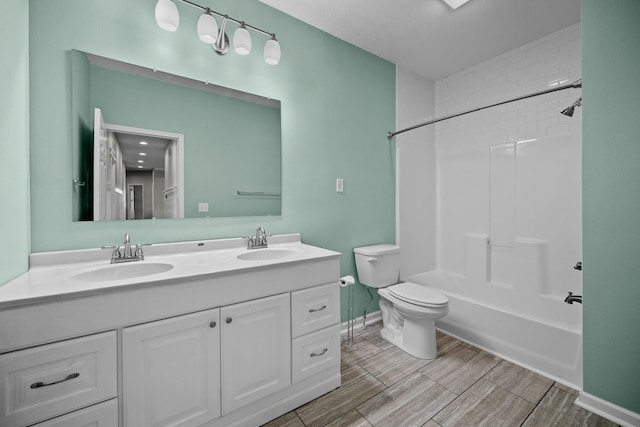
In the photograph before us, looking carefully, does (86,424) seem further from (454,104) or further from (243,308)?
(454,104)

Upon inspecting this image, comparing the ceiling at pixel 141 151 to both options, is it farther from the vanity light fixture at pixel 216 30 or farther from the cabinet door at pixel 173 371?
the cabinet door at pixel 173 371

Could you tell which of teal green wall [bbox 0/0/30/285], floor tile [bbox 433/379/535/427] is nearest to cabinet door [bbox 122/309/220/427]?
teal green wall [bbox 0/0/30/285]

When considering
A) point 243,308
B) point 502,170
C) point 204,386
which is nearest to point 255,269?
point 243,308

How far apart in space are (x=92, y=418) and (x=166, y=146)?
1323 millimetres

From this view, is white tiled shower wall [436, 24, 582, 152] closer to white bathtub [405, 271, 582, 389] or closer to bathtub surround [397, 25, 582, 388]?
bathtub surround [397, 25, 582, 388]

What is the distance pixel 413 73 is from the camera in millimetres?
2871

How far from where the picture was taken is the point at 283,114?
201 cm

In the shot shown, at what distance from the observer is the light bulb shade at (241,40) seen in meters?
1.67

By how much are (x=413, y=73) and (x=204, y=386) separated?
10.6 feet

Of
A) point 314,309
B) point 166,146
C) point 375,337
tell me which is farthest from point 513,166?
point 166,146

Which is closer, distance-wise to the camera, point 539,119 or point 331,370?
point 331,370

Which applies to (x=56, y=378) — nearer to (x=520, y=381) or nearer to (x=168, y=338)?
(x=168, y=338)

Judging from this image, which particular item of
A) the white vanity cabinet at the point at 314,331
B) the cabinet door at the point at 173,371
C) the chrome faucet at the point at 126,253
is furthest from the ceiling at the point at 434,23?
the cabinet door at the point at 173,371

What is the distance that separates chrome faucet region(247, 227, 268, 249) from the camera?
1785mm
